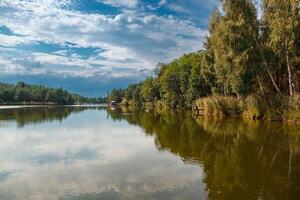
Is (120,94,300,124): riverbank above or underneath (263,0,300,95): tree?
underneath

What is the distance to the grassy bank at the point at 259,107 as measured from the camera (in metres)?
31.3

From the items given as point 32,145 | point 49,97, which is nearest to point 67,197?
point 32,145

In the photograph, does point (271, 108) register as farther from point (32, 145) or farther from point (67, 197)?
point (67, 197)

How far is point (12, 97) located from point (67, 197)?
16168 cm

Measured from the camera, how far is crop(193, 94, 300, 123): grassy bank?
3128 centimetres

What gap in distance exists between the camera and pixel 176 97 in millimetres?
74562

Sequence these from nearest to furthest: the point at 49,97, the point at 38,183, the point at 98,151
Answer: the point at 38,183, the point at 98,151, the point at 49,97

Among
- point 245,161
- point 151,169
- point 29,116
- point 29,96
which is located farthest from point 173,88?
point 29,96

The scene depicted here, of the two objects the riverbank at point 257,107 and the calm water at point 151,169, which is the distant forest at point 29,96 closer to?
the riverbank at point 257,107

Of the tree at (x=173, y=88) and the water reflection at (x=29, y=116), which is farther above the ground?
the tree at (x=173, y=88)

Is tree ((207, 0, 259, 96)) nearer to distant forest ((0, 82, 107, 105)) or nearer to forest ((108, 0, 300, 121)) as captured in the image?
forest ((108, 0, 300, 121))

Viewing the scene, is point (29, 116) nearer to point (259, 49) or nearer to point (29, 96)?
point (259, 49)

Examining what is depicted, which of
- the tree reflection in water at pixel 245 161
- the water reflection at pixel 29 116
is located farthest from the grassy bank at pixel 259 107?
the water reflection at pixel 29 116

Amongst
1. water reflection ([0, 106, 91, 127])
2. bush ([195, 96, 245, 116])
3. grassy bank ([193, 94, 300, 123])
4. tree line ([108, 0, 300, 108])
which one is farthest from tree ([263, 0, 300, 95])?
water reflection ([0, 106, 91, 127])
